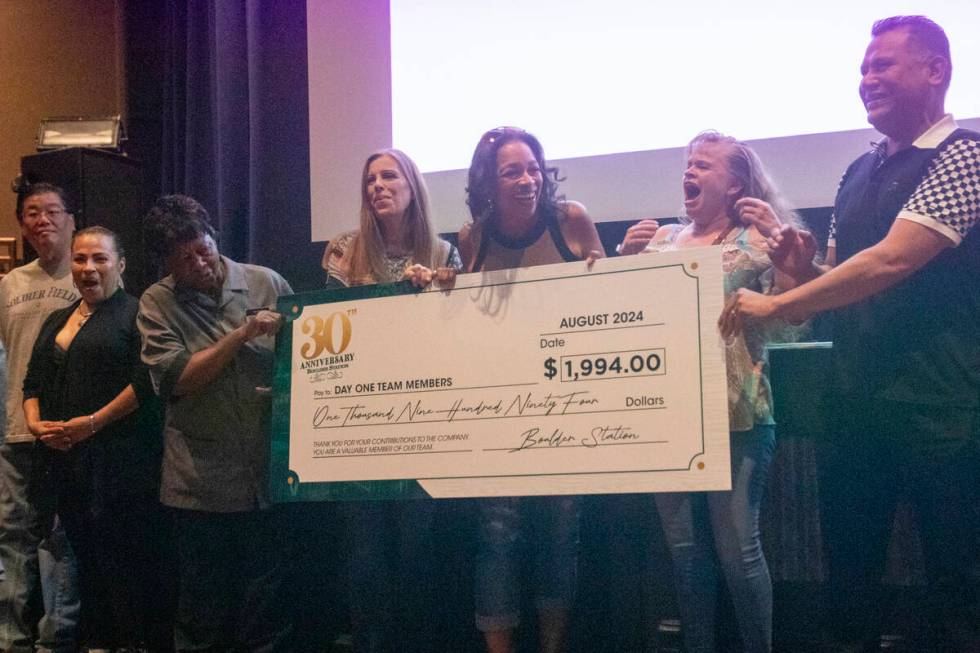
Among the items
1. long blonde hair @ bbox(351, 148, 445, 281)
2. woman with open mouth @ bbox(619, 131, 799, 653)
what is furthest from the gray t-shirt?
woman with open mouth @ bbox(619, 131, 799, 653)

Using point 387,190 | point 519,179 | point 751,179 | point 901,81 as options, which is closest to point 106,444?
point 387,190

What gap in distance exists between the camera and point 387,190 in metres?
2.46

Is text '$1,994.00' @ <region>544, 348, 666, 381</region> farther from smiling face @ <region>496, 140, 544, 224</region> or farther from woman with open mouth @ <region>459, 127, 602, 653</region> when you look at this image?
smiling face @ <region>496, 140, 544, 224</region>

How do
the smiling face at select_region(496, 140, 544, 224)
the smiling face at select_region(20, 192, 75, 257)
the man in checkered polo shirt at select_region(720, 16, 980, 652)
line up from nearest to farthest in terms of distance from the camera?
the man in checkered polo shirt at select_region(720, 16, 980, 652), the smiling face at select_region(496, 140, 544, 224), the smiling face at select_region(20, 192, 75, 257)

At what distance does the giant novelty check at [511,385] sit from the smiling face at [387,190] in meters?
0.26

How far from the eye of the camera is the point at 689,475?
1926 mm

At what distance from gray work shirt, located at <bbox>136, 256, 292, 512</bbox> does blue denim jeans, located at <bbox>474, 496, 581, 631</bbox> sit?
737 millimetres

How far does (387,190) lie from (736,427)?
1.10 meters

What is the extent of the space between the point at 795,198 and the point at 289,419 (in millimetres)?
1531

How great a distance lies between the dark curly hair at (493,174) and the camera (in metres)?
2.33

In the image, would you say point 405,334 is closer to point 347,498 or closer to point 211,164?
point 347,498

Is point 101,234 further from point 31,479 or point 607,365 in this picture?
point 607,365

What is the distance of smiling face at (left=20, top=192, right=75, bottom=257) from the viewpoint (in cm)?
338

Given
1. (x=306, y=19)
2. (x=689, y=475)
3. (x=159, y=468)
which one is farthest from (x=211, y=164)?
(x=689, y=475)
